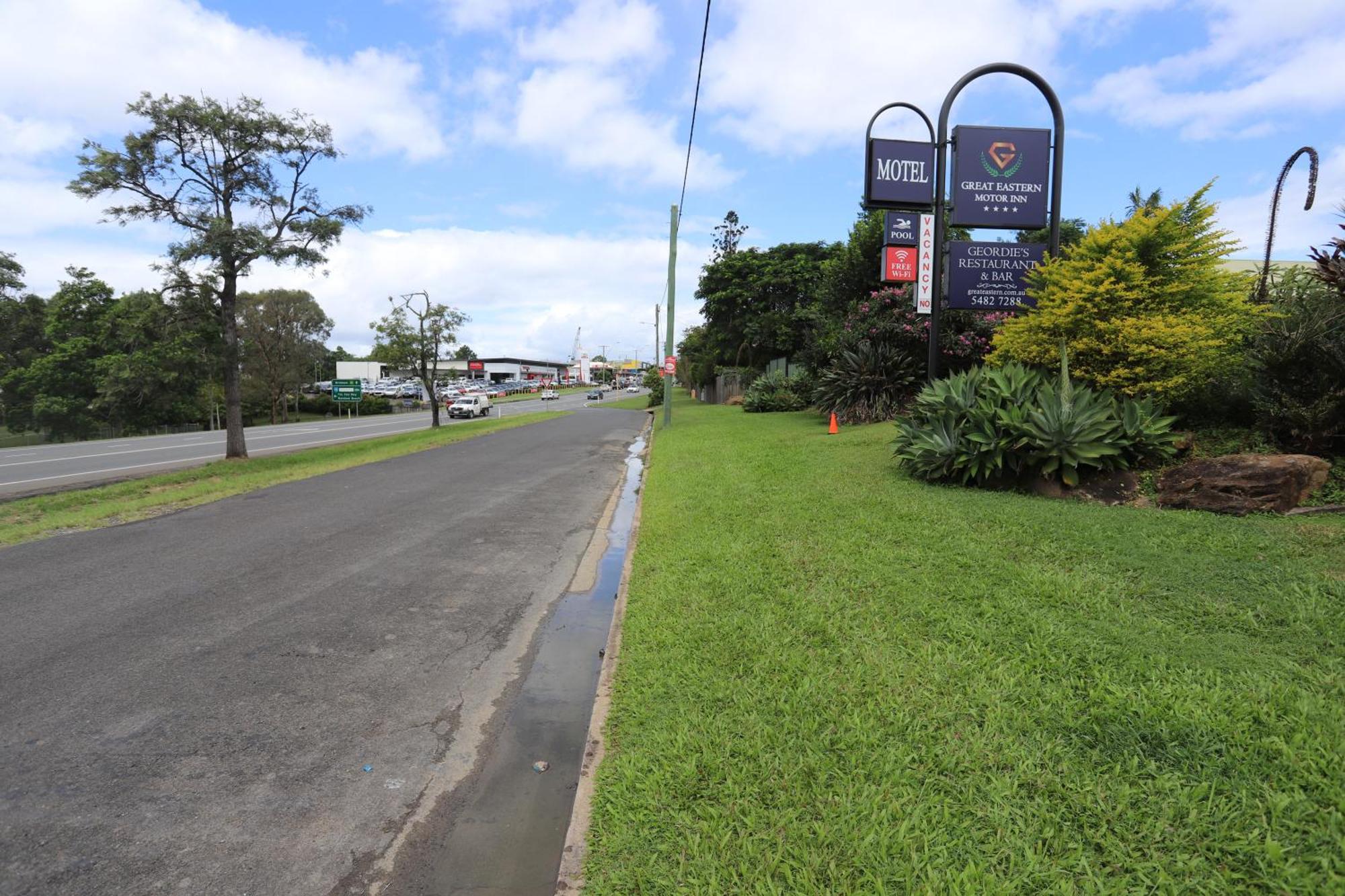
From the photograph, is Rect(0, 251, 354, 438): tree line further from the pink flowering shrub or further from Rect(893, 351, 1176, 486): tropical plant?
Rect(893, 351, 1176, 486): tropical plant

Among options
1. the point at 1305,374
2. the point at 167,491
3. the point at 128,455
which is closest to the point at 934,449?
the point at 1305,374

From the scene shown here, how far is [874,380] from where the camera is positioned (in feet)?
53.2

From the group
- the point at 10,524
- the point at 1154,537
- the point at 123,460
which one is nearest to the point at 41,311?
the point at 123,460

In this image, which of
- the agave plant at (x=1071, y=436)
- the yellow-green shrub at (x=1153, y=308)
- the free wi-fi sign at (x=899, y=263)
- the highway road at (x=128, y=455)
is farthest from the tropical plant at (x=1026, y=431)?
the highway road at (x=128, y=455)

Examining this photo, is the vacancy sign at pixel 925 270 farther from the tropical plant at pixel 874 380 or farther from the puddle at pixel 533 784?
the puddle at pixel 533 784

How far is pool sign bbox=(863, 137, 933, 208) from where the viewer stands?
40.9 ft

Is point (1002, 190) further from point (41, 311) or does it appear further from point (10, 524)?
point (41, 311)

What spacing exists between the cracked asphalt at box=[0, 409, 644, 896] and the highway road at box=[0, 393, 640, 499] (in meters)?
10.3

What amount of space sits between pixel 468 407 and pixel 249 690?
45237 mm

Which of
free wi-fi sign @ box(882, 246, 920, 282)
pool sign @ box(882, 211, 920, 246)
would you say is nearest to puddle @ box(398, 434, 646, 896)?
free wi-fi sign @ box(882, 246, 920, 282)

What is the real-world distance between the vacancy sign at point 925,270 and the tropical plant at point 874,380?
3.90 metres

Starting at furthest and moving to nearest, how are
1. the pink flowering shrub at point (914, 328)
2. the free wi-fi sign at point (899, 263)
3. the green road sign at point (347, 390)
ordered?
the green road sign at point (347, 390)
the pink flowering shrub at point (914, 328)
the free wi-fi sign at point (899, 263)

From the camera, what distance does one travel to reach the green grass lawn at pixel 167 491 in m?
9.61

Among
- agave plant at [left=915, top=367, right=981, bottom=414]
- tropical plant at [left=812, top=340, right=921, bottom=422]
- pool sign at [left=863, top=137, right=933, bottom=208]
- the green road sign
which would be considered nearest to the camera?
agave plant at [left=915, top=367, right=981, bottom=414]
